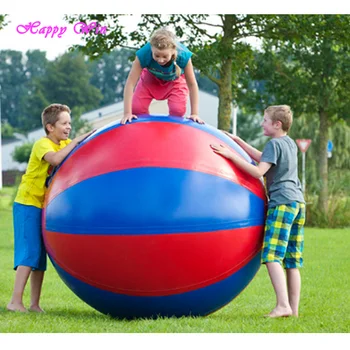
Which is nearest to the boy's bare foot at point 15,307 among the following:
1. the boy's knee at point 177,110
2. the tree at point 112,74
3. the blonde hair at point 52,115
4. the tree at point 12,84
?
the blonde hair at point 52,115

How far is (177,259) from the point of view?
5340 millimetres

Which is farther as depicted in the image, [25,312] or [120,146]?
[25,312]

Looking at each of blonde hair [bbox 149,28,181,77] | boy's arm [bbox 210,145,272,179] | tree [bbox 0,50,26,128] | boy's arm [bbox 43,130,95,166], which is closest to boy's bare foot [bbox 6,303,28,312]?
boy's arm [bbox 43,130,95,166]

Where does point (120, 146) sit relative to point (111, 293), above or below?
above

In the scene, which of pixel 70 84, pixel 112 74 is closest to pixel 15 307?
pixel 70 84

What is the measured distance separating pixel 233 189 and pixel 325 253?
22.9 feet

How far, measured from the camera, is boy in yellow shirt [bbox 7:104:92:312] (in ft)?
20.7

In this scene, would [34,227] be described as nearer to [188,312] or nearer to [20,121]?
[188,312]

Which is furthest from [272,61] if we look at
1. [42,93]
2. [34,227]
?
[42,93]

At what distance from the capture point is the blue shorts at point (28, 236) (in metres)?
6.29

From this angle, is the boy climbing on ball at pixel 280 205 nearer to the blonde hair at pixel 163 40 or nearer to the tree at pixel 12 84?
the blonde hair at pixel 163 40

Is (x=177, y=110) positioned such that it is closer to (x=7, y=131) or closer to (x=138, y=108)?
(x=138, y=108)

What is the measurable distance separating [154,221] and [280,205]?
1.16 m

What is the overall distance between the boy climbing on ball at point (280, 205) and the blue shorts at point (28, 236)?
1737 millimetres
